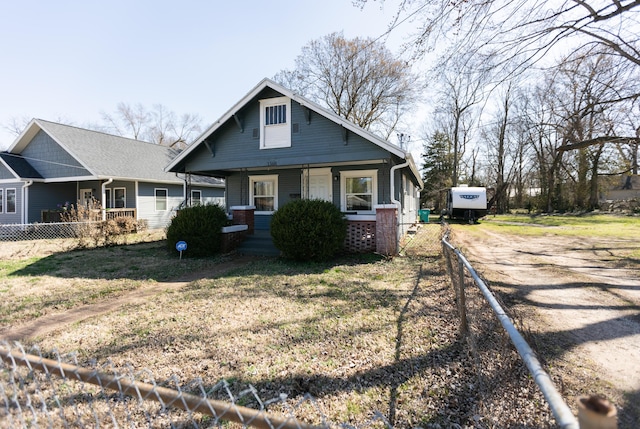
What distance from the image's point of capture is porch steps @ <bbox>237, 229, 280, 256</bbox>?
10562 mm

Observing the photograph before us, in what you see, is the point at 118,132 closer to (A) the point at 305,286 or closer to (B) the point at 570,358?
(A) the point at 305,286

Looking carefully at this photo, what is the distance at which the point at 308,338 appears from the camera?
397 centimetres

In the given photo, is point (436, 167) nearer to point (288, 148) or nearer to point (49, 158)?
point (288, 148)

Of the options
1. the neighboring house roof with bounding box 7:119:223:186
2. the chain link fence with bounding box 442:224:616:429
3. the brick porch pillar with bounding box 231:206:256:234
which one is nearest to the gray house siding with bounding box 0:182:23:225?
the neighboring house roof with bounding box 7:119:223:186

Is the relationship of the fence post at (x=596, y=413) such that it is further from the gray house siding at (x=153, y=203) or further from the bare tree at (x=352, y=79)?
the bare tree at (x=352, y=79)

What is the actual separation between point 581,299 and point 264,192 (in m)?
11.4

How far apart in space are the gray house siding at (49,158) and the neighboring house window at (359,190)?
14098 mm

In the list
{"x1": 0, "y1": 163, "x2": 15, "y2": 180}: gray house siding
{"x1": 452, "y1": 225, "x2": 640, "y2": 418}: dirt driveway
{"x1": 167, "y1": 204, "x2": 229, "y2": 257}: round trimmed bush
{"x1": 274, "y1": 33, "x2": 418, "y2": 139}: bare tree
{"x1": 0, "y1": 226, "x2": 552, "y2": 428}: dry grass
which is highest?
{"x1": 274, "y1": 33, "x2": 418, "y2": 139}: bare tree

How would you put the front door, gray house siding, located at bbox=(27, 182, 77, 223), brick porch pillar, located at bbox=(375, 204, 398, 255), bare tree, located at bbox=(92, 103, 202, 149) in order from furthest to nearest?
1. bare tree, located at bbox=(92, 103, 202, 149)
2. gray house siding, located at bbox=(27, 182, 77, 223)
3. the front door
4. brick porch pillar, located at bbox=(375, 204, 398, 255)

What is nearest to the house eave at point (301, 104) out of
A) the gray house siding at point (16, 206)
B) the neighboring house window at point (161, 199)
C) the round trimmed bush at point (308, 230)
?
the round trimmed bush at point (308, 230)

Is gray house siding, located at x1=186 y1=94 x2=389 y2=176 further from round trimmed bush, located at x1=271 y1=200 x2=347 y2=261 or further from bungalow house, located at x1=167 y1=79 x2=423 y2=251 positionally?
round trimmed bush, located at x1=271 y1=200 x2=347 y2=261

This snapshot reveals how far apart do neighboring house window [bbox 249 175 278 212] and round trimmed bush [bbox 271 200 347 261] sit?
460 cm

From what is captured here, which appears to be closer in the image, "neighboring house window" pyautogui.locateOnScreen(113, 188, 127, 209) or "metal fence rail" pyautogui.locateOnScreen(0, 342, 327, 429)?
"metal fence rail" pyautogui.locateOnScreen(0, 342, 327, 429)

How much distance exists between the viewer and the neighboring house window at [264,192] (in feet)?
44.8
